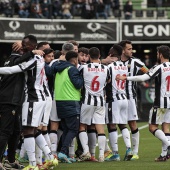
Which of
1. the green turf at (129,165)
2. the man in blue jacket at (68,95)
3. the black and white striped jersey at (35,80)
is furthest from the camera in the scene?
the man in blue jacket at (68,95)

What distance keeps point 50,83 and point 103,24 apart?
22499 millimetres

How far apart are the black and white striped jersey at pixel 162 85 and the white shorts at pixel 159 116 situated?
4.1 inches

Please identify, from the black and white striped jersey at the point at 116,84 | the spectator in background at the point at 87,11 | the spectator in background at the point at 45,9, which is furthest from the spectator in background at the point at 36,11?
the black and white striped jersey at the point at 116,84

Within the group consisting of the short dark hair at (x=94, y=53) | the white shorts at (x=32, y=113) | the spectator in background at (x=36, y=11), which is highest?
the spectator in background at (x=36, y=11)

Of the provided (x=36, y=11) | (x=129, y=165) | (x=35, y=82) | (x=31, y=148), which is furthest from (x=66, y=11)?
(x=31, y=148)

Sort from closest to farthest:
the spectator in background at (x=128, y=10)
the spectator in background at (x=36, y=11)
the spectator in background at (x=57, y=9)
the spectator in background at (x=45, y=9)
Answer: the spectator in background at (x=36, y=11) < the spectator in background at (x=45, y=9) < the spectator in background at (x=57, y=9) < the spectator in background at (x=128, y=10)

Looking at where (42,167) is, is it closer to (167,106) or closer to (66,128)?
(66,128)

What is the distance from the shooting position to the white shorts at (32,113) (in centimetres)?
1164

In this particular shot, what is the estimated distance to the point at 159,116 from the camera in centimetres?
1390

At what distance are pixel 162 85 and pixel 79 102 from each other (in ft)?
5.20

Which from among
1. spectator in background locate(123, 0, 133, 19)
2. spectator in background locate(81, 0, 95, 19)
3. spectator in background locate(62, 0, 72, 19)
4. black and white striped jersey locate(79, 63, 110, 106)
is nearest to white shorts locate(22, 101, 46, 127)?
black and white striped jersey locate(79, 63, 110, 106)

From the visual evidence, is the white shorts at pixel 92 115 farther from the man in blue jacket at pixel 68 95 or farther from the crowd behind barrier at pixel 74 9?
the crowd behind barrier at pixel 74 9

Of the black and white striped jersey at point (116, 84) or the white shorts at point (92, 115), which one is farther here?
the black and white striped jersey at point (116, 84)

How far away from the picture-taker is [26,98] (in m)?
11.8
